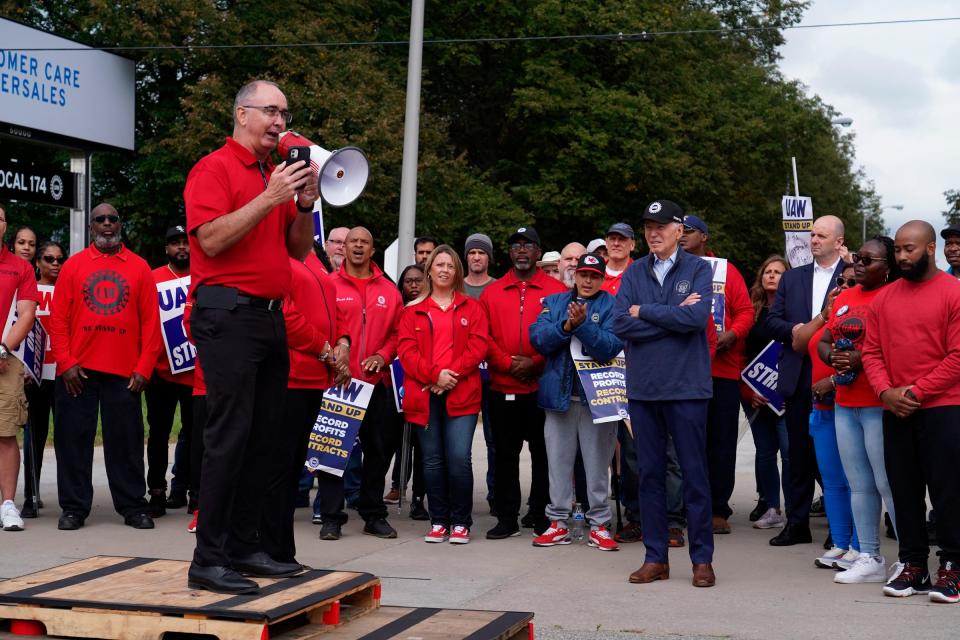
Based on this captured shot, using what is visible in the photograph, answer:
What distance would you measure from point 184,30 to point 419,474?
1939 centimetres

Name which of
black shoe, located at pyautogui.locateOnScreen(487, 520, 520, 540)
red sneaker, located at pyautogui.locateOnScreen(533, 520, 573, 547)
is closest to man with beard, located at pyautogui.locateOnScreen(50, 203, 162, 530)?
black shoe, located at pyautogui.locateOnScreen(487, 520, 520, 540)

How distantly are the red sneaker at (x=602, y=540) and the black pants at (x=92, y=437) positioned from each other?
3473 millimetres

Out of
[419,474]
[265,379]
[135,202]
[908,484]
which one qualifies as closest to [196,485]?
[419,474]

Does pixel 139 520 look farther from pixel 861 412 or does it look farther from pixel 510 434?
pixel 861 412

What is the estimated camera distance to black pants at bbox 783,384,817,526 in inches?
359

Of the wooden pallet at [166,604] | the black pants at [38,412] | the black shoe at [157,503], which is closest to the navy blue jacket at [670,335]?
the wooden pallet at [166,604]

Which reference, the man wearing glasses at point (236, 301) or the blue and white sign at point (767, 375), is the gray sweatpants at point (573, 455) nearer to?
the blue and white sign at point (767, 375)

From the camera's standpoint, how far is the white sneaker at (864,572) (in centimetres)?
779

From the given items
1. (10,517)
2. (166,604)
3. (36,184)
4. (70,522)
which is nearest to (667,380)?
(166,604)

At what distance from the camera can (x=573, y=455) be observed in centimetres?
920

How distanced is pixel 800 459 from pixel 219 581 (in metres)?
5.14

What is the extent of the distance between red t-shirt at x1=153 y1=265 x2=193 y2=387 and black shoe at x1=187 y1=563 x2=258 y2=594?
5.01 metres

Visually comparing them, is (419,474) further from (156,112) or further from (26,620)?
(156,112)

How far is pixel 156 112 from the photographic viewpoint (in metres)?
28.8
